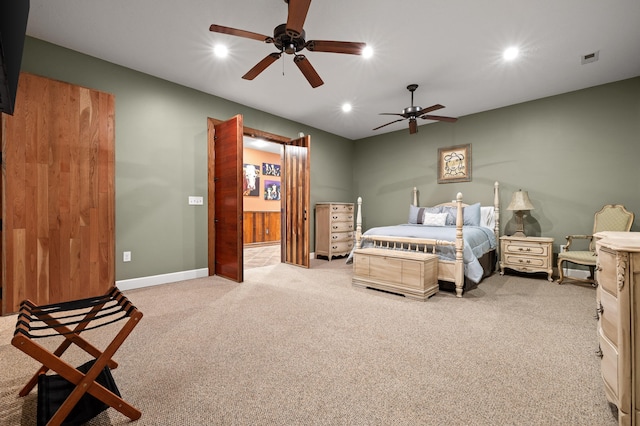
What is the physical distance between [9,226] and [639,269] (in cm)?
439

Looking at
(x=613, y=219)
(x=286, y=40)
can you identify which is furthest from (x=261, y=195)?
(x=613, y=219)

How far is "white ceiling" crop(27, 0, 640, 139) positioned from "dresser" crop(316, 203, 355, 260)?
2095mm

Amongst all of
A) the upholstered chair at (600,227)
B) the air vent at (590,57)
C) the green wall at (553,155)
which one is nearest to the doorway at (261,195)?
A: the green wall at (553,155)

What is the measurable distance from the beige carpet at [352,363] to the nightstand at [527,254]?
864 millimetres

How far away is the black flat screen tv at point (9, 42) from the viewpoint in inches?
42.3

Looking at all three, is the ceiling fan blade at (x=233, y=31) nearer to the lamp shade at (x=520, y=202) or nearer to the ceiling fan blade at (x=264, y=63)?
the ceiling fan blade at (x=264, y=63)

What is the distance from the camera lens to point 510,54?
9.91 ft

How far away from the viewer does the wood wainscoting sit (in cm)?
737

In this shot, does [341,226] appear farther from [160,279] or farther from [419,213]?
[160,279]

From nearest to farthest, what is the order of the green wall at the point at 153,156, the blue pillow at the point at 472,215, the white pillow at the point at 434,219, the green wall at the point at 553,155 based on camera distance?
the green wall at the point at 153,156, the green wall at the point at 553,155, the blue pillow at the point at 472,215, the white pillow at the point at 434,219

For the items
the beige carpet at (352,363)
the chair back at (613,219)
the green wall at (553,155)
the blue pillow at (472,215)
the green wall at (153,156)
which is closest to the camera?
the beige carpet at (352,363)

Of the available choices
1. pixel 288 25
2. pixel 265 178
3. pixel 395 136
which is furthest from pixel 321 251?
pixel 288 25

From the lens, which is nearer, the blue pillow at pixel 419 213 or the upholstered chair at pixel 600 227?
the upholstered chair at pixel 600 227

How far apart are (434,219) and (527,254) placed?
1.33 metres
